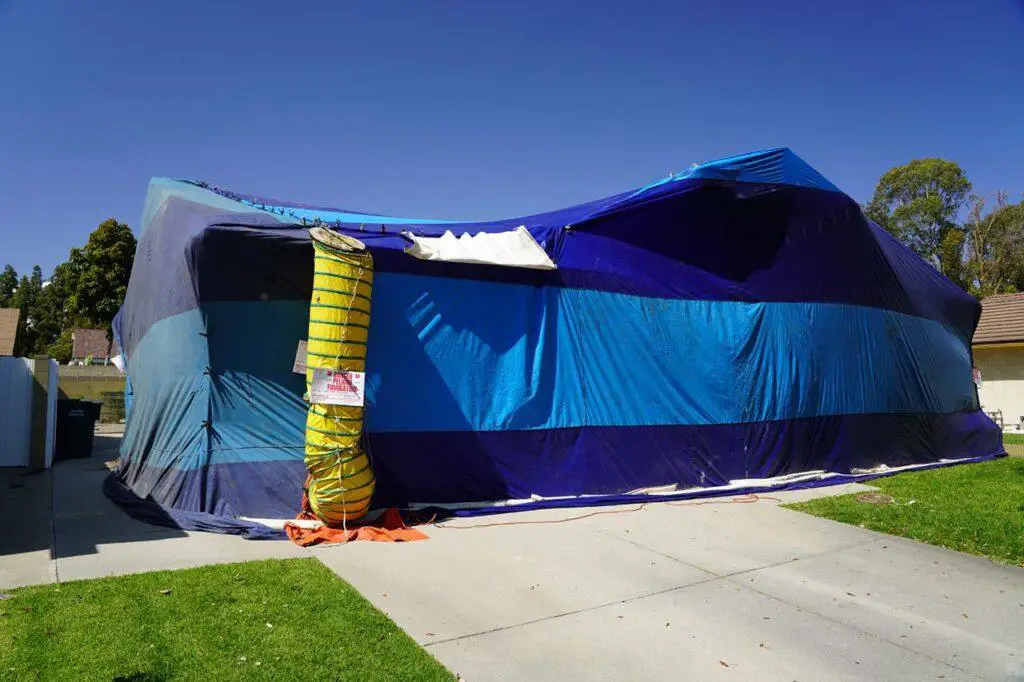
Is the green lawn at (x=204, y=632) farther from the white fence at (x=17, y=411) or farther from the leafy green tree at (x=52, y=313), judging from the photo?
the leafy green tree at (x=52, y=313)

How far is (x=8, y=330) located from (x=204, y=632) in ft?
72.8

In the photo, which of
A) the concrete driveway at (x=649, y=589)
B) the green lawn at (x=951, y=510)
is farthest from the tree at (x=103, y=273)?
the green lawn at (x=951, y=510)

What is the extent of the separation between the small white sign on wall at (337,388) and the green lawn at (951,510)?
5.62 meters

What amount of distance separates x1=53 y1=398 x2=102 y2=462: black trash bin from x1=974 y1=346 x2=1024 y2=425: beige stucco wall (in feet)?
76.4

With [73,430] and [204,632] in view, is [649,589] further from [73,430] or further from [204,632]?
[73,430]

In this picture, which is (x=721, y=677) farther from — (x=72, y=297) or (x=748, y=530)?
(x=72, y=297)

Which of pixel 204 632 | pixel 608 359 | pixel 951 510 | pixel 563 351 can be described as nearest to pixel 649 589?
pixel 204 632

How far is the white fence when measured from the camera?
1064 cm

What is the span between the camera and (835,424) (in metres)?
10.7

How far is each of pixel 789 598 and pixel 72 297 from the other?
38.0 metres

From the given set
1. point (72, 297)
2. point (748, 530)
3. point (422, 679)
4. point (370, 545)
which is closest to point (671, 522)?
point (748, 530)

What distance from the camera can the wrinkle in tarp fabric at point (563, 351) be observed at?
719cm

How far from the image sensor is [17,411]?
1078cm

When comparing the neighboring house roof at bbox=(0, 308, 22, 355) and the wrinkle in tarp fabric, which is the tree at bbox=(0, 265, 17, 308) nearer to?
the neighboring house roof at bbox=(0, 308, 22, 355)
